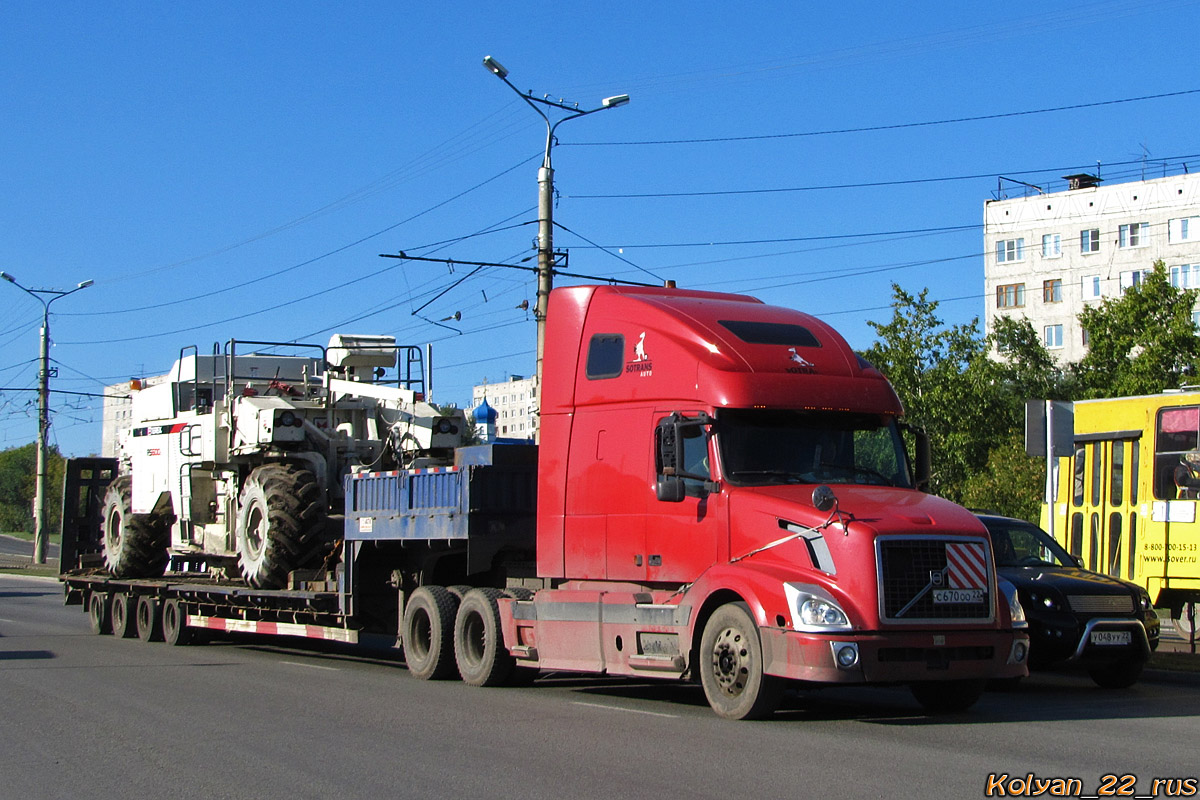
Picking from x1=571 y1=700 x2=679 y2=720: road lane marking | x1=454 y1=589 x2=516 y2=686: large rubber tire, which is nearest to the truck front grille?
x1=571 y1=700 x2=679 y2=720: road lane marking

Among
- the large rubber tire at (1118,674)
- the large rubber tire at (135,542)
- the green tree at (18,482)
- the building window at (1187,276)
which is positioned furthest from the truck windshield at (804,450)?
the green tree at (18,482)

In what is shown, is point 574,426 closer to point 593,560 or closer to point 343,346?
point 593,560

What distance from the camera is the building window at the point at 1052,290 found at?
226ft

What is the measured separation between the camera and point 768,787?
7465 mm

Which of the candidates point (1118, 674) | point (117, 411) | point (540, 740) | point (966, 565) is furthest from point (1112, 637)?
point (117, 411)

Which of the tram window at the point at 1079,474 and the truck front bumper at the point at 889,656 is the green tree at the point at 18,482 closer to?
the tram window at the point at 1079,474

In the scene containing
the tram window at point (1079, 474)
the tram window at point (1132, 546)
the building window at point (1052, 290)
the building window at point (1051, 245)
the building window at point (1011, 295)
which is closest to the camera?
the tram window at point (1132, 546)

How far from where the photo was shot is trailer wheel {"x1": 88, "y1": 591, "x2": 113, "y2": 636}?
21859mm

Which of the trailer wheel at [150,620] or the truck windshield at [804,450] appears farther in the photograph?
the trailer wheel at [150,620]

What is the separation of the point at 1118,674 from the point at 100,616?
51.9 feet

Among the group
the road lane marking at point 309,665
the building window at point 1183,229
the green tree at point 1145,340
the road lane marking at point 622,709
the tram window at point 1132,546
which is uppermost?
the building window at point 1183,229

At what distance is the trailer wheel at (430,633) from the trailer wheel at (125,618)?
26.8 feet

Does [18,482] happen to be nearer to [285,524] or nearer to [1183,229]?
[1183,229]

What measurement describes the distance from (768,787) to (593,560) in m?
4.64
